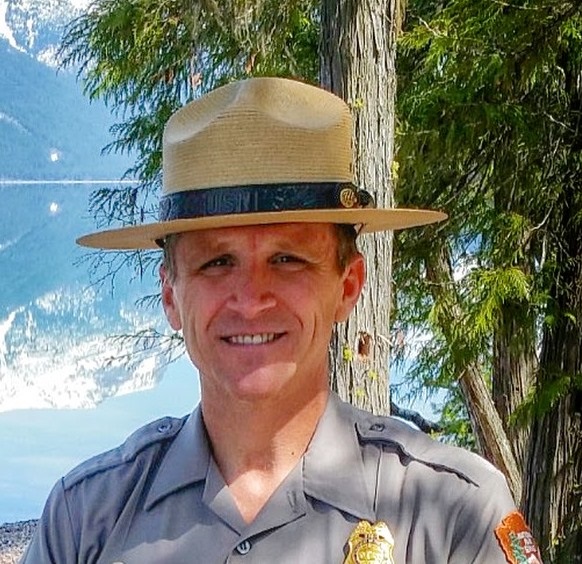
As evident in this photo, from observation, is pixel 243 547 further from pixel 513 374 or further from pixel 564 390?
pixel 513 374

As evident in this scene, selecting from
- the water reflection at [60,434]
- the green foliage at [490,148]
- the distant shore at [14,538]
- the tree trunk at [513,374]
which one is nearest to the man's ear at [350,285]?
the green foliage at [490,148]

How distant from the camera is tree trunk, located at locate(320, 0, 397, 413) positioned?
342cm

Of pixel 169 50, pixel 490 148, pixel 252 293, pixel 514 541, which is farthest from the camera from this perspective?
pixel 169 50

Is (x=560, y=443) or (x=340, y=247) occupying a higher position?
(x=340, y=247)

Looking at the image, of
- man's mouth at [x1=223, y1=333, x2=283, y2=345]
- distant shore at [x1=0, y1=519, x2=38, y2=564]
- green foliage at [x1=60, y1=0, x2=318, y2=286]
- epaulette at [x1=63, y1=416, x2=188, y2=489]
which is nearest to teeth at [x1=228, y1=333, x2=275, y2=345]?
man's mouth at [x1=223, y1=333, x2=283, y2=345]

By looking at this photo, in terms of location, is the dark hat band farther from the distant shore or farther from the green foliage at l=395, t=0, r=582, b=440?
the distant shore

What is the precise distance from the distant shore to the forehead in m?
8.46

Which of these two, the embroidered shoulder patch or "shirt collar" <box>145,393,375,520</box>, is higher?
"shirt collar" <box>145,393,375,520</box>

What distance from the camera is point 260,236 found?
138 cm

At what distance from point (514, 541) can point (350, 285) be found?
0.41 meters

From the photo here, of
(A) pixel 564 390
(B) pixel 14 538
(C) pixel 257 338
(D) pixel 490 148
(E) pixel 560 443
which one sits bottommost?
(B) pixel 14 538

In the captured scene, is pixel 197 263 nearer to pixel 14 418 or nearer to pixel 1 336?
pixel 14 418

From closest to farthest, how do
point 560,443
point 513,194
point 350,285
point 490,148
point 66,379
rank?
point 350,285 < point 490,148 < point 513,194 < point 560,443 < point 66,379

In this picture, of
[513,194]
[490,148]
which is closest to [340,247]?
[490,148]
